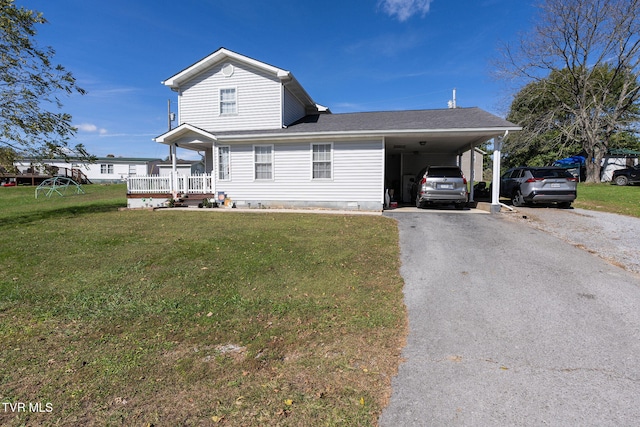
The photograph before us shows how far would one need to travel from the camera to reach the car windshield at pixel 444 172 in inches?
458

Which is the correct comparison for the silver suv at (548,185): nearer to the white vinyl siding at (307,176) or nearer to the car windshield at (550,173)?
the car windshield at (550,173)

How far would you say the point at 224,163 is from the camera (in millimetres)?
13914

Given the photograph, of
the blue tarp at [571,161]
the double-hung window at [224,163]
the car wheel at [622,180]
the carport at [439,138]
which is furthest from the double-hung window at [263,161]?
the blue tarp at [571,161]

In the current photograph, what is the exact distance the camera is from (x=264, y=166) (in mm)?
13492

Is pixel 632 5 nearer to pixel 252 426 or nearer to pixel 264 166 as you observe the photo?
pixel 264 166

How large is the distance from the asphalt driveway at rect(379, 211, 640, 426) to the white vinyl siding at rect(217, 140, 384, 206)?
6.48 metres

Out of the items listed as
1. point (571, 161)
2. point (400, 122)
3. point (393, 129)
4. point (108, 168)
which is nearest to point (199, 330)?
point (393, 129)

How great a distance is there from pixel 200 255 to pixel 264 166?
25.1ft

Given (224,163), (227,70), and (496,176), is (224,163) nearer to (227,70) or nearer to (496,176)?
(227,70)

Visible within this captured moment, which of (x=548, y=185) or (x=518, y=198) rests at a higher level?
(x=548, y=185)

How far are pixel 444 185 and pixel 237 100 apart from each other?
9.51 meters

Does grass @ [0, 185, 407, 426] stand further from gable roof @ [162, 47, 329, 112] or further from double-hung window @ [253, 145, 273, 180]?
gable roof @ [162, 47, 329, 112]

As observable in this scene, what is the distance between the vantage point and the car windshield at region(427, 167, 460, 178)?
1164cm

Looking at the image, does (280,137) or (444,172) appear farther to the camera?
(280,137)
